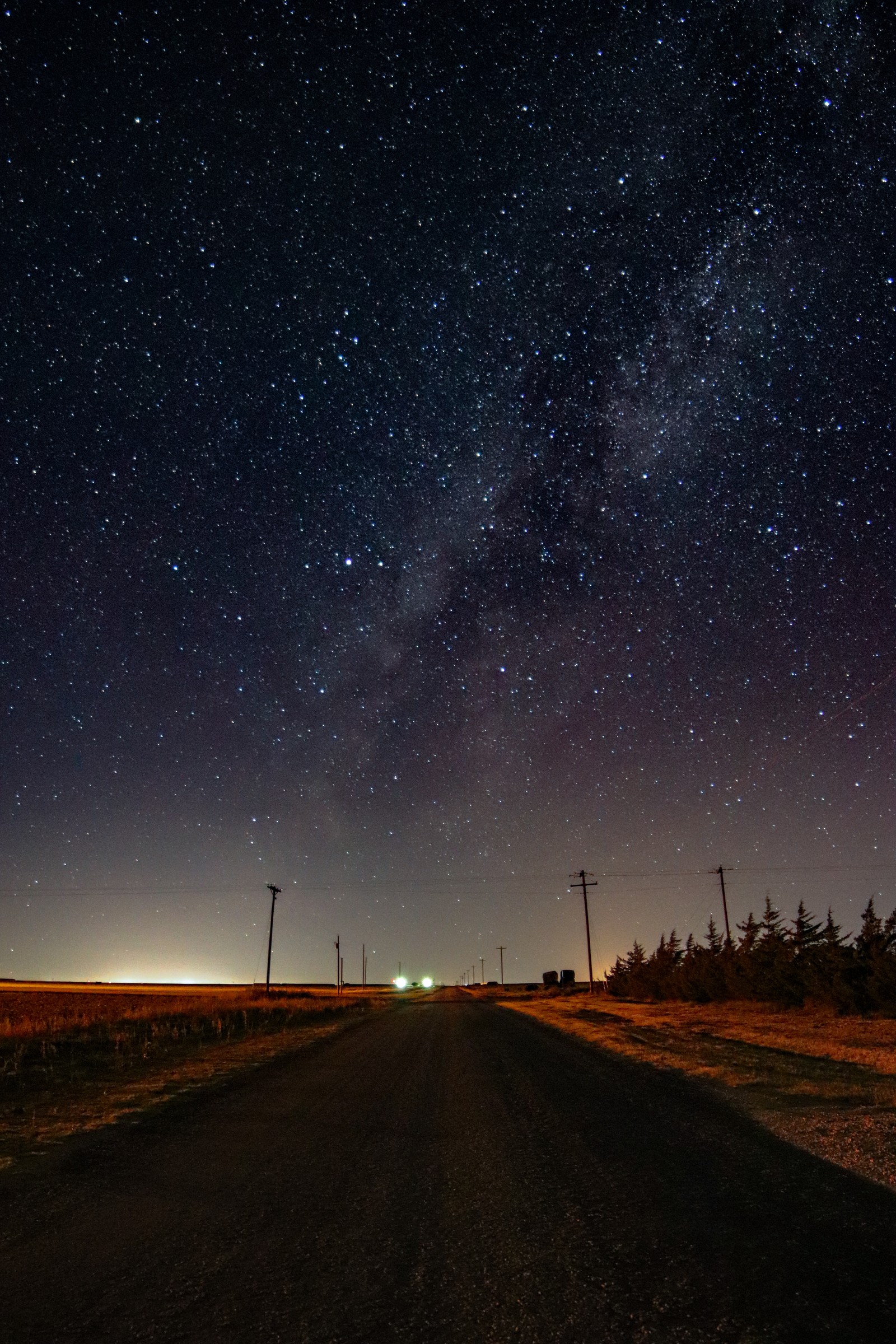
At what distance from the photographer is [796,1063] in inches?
576

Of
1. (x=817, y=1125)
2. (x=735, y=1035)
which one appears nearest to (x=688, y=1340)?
(x=817, y=1125)

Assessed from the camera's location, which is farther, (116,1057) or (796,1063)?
(116,1057)

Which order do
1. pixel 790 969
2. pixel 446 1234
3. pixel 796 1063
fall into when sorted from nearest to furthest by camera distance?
pixel 446 1234 < pixel 796 1063 < pixel 790 969

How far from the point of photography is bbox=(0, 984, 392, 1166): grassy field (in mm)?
9703

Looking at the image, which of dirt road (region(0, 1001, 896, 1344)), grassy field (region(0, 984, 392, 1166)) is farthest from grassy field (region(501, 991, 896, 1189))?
grassy field (region(0, 984, 392, 1166))

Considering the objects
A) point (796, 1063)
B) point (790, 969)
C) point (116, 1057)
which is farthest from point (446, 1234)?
point (790, 969)

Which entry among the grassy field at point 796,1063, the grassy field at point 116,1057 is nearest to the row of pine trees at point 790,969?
the grassy field at point 796,1063

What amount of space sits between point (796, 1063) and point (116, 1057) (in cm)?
1418

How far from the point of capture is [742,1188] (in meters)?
5.89

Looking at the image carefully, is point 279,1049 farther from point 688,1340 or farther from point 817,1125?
point 688,1340

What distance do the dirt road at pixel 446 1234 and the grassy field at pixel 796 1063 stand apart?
2.21 feet

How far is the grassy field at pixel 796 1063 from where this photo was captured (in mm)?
7715

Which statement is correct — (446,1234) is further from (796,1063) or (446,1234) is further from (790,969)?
(790,969)

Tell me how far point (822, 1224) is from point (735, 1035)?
19.7m
